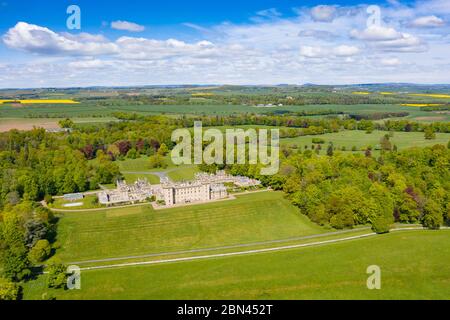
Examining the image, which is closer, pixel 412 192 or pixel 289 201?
pixel 412 192

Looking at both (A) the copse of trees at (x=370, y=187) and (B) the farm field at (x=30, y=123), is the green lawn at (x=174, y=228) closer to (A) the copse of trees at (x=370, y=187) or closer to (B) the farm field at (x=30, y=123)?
(A) the copse of trees at (x=370, y=187)

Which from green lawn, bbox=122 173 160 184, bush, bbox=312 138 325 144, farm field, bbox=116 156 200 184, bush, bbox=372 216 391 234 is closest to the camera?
bush, bbox=372 216 391 234

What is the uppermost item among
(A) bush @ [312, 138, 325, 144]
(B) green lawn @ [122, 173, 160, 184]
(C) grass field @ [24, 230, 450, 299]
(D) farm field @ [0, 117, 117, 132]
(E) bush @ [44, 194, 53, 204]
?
(D) farm field @ [0, 117, 117, 132]

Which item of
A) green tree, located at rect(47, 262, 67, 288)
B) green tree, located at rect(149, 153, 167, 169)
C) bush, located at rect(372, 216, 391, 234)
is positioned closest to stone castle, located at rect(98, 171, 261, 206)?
green tree, located at rect(149, 153, 167, 169)

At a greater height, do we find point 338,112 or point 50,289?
point 338,112

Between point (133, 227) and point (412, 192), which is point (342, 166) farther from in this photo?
point (133, 227)

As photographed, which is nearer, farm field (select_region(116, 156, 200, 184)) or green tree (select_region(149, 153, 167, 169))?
farm field (select_region(116, 156, 200, 184))

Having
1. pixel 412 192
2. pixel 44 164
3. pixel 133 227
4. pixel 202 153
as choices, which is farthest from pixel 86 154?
pixel 412 192

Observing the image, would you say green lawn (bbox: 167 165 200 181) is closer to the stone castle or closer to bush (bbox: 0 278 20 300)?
the stone castle
